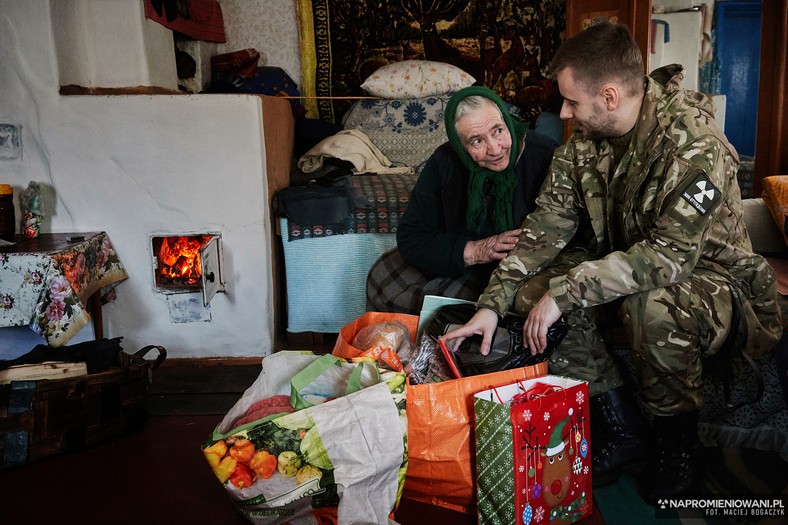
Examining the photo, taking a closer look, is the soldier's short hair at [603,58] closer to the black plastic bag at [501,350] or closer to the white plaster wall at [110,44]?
the black plastic bag at [501,350]

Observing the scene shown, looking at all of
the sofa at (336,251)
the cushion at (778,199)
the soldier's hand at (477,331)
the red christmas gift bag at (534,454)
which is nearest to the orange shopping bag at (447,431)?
the red christmas gift bag at (534,454)

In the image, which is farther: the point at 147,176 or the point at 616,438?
the point at 147,176

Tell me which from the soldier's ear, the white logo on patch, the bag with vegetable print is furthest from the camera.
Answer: the soldier's ear

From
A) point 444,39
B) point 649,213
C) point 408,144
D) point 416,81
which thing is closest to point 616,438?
point 649,213

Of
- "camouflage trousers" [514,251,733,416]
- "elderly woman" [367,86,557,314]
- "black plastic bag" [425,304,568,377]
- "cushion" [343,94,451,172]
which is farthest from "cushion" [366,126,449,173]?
"camouflage trousers" [514,251,733,416]

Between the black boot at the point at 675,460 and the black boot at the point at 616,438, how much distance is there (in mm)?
99

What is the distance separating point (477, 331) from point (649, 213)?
1.77 ft

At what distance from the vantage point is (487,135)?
2188 millimetres

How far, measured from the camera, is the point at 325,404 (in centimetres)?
160

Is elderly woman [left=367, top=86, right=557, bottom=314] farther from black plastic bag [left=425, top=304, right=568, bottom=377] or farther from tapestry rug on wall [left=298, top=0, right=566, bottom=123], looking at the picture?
tapestry rug on wall [left=298, top=0, right=566, bottom=123]

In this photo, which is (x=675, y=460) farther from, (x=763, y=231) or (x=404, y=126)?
(x=404, y=126)

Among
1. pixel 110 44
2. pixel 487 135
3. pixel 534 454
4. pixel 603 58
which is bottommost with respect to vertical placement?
pixel 534 454

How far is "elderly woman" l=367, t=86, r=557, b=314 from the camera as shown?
2.21m

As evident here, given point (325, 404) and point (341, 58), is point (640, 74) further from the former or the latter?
point (341, 58)
